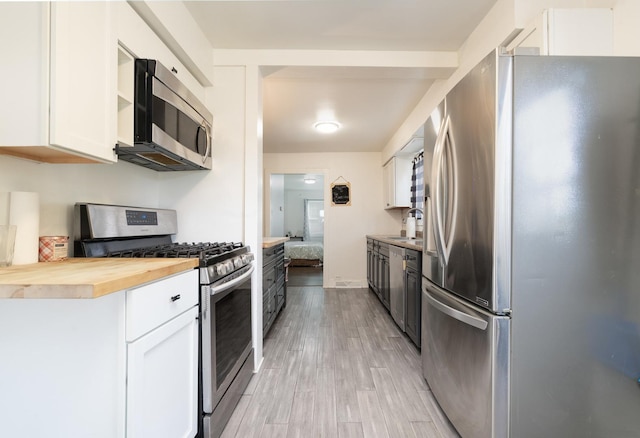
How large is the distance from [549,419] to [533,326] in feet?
1.25

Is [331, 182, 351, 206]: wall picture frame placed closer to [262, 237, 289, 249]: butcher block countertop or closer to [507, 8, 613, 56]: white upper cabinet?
[262, 237, 289, 249]: butcher block countertop

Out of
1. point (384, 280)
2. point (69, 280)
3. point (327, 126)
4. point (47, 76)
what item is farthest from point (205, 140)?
point (384, 280)

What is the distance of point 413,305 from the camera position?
94.5 inches

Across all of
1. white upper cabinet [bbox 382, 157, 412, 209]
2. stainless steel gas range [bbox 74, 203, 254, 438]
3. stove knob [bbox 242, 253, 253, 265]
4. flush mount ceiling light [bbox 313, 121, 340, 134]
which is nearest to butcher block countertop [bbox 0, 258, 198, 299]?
stainless steel gas range [bbox 74, 203, 254, 438]

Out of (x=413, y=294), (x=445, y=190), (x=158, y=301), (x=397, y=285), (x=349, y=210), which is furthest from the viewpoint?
(x=349, y=210)

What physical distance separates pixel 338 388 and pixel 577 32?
2.35 meters

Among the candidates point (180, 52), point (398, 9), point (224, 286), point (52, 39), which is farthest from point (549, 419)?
point (180, 52)

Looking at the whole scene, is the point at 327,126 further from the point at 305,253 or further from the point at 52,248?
the point at 305,253

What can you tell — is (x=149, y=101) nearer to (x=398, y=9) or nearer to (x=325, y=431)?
(x=398, y=9)

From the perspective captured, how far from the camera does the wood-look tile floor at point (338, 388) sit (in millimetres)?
1487

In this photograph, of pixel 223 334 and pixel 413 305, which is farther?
pixel 413 305

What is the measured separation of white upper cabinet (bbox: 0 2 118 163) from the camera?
92cm

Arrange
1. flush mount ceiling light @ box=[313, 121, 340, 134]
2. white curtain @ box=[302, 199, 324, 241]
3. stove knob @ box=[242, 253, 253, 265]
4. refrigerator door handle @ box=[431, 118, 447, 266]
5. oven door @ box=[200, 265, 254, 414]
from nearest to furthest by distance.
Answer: oven door @ box=[200, 265, 254, 414], refrigerator door handle @ box=[431, 118, 447, 266], stove knob @ box=[242, 253, 253, 265], flush mount ceiling light @ box=[313, 121, 340, 134], white curtain @ box=[302, 199, 324, 241]

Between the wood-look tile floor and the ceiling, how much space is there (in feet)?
7.54
